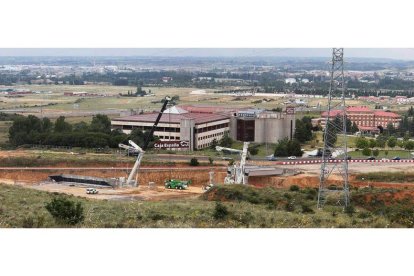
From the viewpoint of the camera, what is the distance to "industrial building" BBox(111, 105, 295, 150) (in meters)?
25.3

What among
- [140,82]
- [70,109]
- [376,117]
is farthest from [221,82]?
[376,117]

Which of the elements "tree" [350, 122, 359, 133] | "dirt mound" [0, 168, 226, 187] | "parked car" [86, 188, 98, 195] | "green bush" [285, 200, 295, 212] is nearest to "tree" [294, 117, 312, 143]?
"tree" [350, 122, 359, 133]

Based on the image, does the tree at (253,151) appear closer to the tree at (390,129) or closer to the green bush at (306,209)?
the tree at (390,129)

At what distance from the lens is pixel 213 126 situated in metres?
26.4

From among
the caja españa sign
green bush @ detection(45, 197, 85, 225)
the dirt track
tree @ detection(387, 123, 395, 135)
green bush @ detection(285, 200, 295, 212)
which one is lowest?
tree @ detection(387, 123, 395, 135)

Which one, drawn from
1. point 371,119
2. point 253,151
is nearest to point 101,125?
point 253,151

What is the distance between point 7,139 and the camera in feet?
87.5

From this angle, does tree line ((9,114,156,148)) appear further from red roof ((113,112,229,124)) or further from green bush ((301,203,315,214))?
green bush ((301,203,315,214))

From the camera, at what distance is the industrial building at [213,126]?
2533 centimetres

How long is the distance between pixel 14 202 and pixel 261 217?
3.45 metres

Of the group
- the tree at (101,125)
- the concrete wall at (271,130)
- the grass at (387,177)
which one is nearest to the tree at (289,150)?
the concrete wall at (271,130)

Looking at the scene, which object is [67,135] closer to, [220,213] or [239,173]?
[239,173]

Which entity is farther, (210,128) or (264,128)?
(264,128)

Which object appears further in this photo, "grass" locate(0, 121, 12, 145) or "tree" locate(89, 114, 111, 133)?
"grass" locate(0, 121, 12, 145)
